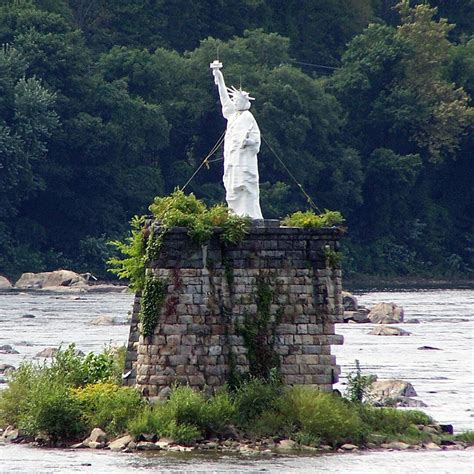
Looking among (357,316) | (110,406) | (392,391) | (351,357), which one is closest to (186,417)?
(110,406)

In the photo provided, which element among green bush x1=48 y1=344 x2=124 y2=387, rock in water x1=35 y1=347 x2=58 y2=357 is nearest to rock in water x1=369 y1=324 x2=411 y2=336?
rock in water x1=35 y1=347 x2=58 y2=357

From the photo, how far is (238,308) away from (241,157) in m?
2.92

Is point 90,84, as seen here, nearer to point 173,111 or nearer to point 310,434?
point 173,111

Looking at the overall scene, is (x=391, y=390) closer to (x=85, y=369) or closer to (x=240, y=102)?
(x=85, y=369)

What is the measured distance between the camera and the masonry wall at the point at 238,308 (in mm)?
31906

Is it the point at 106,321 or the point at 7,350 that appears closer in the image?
the point at 7,350

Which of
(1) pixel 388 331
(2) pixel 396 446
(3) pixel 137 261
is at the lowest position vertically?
(2) pixel 396 446

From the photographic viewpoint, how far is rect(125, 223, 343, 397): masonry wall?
3191cm

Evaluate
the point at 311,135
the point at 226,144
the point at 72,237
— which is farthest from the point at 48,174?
the point at 226,144

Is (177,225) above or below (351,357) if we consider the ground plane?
above

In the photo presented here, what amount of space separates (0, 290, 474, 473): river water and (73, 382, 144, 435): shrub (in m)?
0.75

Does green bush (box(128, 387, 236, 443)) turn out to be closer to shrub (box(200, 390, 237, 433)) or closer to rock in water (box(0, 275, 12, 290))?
shrub (box(200, 390, 237, 433))

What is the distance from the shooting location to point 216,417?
3142 cm

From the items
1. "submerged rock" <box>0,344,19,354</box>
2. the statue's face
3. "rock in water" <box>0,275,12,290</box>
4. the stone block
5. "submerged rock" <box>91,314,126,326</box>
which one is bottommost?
the stone block
